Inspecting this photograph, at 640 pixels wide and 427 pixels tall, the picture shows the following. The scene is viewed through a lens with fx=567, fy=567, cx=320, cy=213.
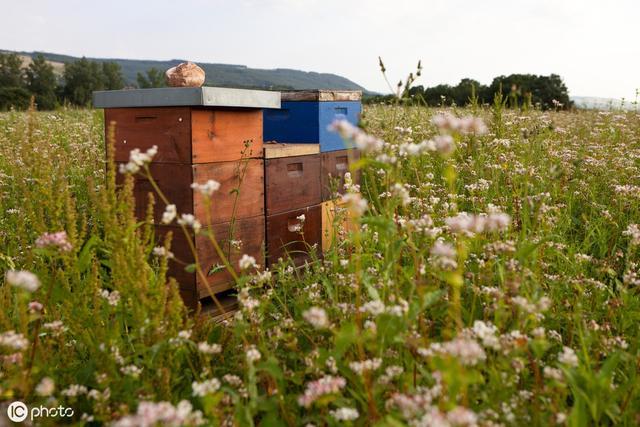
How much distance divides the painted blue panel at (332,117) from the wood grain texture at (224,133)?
65cm

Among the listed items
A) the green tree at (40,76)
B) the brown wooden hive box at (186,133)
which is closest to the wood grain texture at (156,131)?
the brown wooden hive box at (186,133)

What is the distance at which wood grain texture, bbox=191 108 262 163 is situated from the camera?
3.16m

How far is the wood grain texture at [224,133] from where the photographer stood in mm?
3156

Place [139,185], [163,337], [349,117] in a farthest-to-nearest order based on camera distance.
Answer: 1. [349,117]
2. [139,185]
3. [163,337]

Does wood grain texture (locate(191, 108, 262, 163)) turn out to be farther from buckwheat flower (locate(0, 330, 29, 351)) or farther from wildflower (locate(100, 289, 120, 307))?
buckwheat flower (locate(0, 330, 29, 351))

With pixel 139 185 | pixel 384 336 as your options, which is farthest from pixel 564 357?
pixel 139 185

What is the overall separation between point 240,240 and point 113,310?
4.11 feet

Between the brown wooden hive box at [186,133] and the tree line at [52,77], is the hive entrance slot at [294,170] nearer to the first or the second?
the brown wooden hive box at [186,133]

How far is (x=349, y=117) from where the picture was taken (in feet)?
14.6

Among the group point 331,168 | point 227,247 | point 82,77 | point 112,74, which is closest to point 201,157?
point 227,247


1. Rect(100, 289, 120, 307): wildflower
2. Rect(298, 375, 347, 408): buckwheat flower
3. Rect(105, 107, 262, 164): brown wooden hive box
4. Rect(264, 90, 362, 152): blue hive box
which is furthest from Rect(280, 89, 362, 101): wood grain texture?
Rect(298, 375, 347, 408): buckwheat flower

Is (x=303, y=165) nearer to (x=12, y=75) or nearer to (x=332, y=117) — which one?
(x=332, y=117)

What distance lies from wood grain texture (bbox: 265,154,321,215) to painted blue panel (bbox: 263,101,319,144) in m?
0.21

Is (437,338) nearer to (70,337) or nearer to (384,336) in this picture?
(384,336)
